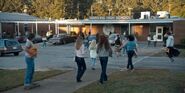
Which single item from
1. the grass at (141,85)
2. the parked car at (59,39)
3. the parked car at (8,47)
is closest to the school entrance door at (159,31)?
Answer: the parked car at (59,39)

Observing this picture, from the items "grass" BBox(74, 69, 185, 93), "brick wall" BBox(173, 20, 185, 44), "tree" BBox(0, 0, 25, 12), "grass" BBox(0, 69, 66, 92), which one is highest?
"tree" BBox(0, 0, 25, 12)

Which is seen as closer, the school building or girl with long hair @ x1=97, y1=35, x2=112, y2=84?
girl with long hair @ x1=97, y1=35, x2=112, y2=84

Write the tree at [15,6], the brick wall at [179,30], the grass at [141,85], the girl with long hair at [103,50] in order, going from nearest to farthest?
the grass at [141,85]
the girl with long hair at [103,50]
the brick wall at [179,30]
the tree at [15,6]

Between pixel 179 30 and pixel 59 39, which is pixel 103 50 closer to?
pixel 179 30

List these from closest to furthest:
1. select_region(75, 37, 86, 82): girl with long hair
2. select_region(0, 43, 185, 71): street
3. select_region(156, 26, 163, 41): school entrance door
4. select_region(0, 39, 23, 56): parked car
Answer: select_region(75, 37, 86, 82): girl with long hair < select_region(0, 43, 185, 71): street < select_region(0, 39, 23, 56): parked car < select_region(156, 26, 163, 41): school entrance door

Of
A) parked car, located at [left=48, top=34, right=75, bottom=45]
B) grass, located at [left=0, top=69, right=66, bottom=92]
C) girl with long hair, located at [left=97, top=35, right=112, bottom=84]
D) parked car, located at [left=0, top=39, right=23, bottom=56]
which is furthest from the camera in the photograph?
parked car, located at [left=48, top=34, right=75, bottom=45]

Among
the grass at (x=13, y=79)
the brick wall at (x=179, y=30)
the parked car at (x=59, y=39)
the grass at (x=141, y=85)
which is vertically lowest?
the parked car at (x=59, y=39)

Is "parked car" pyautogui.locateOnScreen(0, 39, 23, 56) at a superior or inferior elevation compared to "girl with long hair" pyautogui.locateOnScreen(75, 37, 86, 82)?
inferior

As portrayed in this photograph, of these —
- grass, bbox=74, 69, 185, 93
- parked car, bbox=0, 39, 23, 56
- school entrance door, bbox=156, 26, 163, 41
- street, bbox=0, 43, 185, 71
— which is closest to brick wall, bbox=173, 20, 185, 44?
school entrance door, bbox=156, 26, 163, 41

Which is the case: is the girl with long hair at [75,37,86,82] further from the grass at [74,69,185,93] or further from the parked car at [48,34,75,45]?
the parked car at [48,34,75,45]

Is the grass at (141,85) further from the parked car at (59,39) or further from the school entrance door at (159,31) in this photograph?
the school entrance door at (159,31)

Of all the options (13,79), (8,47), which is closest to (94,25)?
(8,47)

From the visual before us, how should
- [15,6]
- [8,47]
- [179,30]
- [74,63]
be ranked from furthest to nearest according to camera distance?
[15,6]
[179,30]
[8,47]
[74,63]

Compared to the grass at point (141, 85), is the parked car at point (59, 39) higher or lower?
lower
